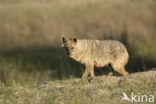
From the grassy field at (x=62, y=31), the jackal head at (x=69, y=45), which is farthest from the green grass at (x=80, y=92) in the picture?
the grassy field at (x=62, y=31)

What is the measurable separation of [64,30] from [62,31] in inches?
4.6

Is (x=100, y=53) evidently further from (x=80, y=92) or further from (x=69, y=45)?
(x=80, y=92)

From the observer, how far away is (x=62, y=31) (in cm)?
1862

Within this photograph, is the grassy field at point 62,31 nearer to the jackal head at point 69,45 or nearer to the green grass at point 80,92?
the jackal head at point 69,45

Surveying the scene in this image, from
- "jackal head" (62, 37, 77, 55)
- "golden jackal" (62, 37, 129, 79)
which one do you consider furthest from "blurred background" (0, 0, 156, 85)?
"jackal head" (62, 37, 77, 55)

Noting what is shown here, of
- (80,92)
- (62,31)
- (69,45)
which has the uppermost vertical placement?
(62,31)

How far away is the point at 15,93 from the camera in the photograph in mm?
7438

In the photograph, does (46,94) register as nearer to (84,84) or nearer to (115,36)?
(84,84)

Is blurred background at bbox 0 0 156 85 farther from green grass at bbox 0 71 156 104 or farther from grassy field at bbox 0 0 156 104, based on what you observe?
green grass at bbox 0 71 156 104

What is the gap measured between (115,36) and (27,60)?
12.9ft

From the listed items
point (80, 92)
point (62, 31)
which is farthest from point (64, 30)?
point (80, 92)

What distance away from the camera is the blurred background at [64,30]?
1535 cm

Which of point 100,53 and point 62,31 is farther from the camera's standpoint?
point 62,31

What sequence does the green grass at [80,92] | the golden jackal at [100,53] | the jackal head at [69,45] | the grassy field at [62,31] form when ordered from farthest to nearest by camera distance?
the grassy field at [62,31]
the golden jackal at [100,53]
the jackal head at [69,45]
the green grass at [80,92]
